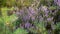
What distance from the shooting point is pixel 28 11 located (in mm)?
1586

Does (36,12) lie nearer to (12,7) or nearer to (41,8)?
(41,8)

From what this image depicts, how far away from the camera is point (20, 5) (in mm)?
1646

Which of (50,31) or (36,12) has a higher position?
(36,12)

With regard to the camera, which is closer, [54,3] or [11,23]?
[11,23]

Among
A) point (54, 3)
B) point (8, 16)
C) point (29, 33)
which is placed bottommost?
point (29, 33)

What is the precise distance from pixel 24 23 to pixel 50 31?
0.81 feet

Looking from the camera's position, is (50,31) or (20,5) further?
(20,5)

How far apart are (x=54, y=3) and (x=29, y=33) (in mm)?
398

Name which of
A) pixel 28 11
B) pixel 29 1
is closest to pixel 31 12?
pixel 28 11

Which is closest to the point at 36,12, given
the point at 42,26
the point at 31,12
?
the point at 31,12

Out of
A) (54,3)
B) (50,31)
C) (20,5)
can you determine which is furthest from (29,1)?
(50,31)

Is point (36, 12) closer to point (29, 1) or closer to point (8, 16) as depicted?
point (29, 1)

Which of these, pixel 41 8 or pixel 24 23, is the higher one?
pixel 41 8

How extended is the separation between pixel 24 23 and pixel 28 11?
0.12 meters
